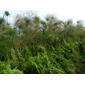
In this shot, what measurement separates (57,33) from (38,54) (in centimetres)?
166

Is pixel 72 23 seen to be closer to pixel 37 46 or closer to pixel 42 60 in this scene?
pixel 37 46

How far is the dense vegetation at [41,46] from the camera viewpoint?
4.64m

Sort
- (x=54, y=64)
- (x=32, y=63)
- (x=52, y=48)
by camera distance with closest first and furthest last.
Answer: (x=32, y=63)
(x=54, y=64)
(x=52, y=48)

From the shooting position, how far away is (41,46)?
5.98 m

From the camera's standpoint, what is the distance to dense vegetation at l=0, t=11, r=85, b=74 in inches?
183

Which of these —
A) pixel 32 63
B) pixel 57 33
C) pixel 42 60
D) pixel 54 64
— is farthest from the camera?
→ pixel 57 33

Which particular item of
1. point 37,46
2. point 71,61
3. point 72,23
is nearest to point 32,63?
point 37,46
